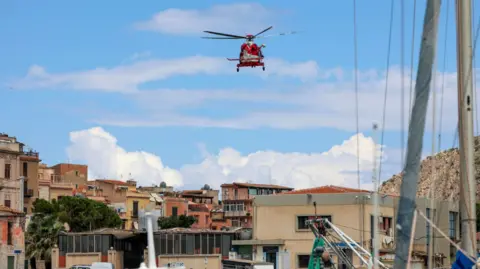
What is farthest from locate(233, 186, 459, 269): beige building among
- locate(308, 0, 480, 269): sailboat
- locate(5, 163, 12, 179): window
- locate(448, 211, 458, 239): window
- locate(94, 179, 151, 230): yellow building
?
locate(94, 179, 151, 230): yellow building

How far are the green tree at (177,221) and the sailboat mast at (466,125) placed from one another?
129m

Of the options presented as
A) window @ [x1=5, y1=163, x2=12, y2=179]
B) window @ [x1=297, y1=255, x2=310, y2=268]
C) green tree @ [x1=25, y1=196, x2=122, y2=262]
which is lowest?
window @ [x1=297, y1=255, x2=310, y2=268]

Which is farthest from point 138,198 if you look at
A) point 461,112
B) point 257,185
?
point 461,112

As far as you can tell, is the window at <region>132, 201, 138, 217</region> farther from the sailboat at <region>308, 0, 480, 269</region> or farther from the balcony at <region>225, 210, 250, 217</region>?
the sailboat at <region>308, 0, 480, 269</region>

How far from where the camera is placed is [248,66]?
7400cm

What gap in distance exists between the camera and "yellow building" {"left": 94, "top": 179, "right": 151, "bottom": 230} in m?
155

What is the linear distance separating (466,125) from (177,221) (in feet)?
436

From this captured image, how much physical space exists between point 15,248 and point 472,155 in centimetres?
7772

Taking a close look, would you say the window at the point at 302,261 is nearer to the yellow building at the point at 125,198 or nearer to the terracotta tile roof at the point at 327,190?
the terracotta tile roof at the point at 327,190

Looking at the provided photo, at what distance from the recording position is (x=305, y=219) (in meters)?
72.6

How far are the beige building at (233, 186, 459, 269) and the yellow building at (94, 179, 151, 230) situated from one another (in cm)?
7837

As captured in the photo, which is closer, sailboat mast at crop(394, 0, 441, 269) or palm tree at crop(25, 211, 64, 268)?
sailboat mast at crop(394, 0, 441, 269)

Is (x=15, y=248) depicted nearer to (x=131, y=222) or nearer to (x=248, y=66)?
(x=248, y=66)

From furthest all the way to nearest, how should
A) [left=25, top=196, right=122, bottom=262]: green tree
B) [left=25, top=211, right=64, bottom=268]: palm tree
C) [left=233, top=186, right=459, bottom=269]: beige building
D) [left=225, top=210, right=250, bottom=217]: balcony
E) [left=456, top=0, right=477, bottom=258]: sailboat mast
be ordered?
[left=225, top=210, right=250, bottom=217]: balcony, [left=25, top=196, right=122, bottom=262]: green tree, [left=25, top=211, right=64, bottom=268]: palm tree, [left=233, top=186, right=459, bottom=269]: beige building, [left=456, top=0, right=477, bottom=258]: sailboat mast
